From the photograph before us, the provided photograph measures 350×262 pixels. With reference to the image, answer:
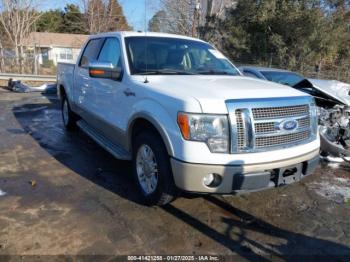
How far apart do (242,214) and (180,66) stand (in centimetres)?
204

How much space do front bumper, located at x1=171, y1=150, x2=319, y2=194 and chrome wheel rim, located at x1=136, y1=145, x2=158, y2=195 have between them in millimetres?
481

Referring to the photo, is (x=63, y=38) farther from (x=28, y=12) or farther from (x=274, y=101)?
(x=274, y=101)

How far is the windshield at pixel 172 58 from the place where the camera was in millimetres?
4273

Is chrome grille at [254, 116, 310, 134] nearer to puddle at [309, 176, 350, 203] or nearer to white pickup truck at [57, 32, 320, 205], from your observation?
white pickup truck at [57, 32, 320, 205]

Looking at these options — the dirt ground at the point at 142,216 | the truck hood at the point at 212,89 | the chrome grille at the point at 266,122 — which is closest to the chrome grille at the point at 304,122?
the chrome grille at the point at 266,122

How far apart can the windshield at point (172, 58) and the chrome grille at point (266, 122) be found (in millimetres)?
1351

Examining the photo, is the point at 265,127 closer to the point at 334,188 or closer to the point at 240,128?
the point at 240,128

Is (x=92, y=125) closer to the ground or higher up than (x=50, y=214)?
higher up

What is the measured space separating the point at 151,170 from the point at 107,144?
129 centimetres

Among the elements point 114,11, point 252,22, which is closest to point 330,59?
point 252,22

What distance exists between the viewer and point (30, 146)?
608 centimetres

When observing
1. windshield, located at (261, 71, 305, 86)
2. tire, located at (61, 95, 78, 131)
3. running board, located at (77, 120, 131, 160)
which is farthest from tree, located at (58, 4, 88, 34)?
running board, located at (77, 120, 131, 160)

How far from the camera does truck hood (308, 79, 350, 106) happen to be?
228 inches

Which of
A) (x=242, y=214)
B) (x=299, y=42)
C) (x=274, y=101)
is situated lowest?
(x=242, y=214)
